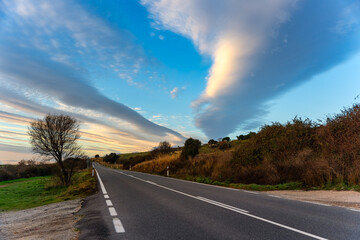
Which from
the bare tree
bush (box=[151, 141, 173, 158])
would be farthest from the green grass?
bush (box=[151, 141, 173, 158])

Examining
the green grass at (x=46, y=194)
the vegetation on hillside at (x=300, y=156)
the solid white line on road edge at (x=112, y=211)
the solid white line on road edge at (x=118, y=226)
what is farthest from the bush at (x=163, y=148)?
the solid white line on road edge at (x=118, y=226)

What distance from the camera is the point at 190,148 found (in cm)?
2948

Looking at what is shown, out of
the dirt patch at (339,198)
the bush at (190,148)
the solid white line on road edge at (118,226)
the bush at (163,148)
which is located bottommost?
the solid white line on road edge at (118,226)

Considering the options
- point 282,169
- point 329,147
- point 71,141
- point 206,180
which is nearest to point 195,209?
point 282,169

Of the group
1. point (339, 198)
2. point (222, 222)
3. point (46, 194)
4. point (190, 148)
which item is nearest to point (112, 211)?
point (222, 222)

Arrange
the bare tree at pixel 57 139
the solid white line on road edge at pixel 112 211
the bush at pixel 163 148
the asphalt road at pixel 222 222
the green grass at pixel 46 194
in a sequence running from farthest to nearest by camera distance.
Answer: the bush at pixel 163 148 < the bare tree at pixel 57 139 < the green grass at pixel 46 194 < the solid white line on road edge at pixel 112 211 < the asphalt road at pixel 222 222

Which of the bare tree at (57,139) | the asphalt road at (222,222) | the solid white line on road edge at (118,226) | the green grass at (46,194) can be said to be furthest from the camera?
the bare tree at (57,139)

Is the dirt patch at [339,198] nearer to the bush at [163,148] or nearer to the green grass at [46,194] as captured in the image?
the green grass at [46,194]

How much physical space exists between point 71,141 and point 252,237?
26024mm

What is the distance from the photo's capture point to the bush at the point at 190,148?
2923cm

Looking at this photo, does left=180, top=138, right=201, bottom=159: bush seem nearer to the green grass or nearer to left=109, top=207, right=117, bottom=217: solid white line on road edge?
the green grass

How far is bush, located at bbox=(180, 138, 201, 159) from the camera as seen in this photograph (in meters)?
29.2

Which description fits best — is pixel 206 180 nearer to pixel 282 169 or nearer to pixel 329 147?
pixel 282 169

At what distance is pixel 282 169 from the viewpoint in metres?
13.2
